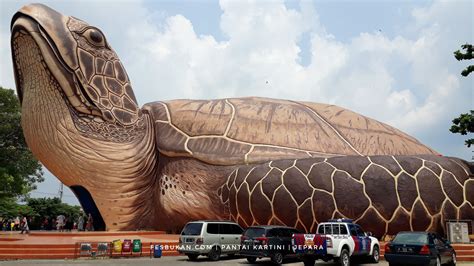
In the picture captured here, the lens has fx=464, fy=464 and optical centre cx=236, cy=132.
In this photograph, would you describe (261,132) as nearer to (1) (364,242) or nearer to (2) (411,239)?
(1) (364,242)

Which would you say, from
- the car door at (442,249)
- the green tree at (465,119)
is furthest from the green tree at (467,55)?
the car door at (442,249)

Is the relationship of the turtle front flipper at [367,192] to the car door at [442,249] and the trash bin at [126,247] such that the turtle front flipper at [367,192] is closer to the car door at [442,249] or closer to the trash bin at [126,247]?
the car door at [442,249]

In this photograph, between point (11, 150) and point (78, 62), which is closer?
point (78, 62)

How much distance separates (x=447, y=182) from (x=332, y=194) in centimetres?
435

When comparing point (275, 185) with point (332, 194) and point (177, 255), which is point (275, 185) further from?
point (177, 255)

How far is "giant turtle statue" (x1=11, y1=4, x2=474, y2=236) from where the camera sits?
18.8 metres

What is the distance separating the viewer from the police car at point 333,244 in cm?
1315

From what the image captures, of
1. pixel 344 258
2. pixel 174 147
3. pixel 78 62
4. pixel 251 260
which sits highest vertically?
pixel 78 62

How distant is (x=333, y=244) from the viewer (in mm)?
13172

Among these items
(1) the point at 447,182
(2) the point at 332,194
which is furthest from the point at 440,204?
(2) the point at 332,194

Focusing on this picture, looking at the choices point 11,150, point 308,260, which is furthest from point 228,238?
point 11,150

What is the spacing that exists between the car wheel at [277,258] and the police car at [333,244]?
86 cm

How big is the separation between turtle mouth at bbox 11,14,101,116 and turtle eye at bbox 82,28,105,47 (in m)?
1.83

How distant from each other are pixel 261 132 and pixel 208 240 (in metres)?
8.66
